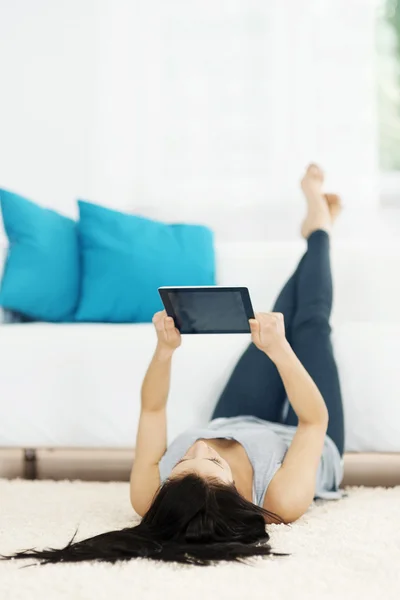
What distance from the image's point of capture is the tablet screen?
1.51m

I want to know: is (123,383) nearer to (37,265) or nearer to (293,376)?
(293,376)

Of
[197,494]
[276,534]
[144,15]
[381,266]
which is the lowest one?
[276,534]

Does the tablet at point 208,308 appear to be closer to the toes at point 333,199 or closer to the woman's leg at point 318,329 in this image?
the woman's leg at point 318,329

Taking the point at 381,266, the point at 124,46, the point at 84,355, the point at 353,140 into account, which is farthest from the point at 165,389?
the point at 124,46

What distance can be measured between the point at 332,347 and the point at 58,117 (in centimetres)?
208

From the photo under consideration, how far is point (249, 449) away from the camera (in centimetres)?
158

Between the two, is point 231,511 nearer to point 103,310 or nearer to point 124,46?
point 103,310

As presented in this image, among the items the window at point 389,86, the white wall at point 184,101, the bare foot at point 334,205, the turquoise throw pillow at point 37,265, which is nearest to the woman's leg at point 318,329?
the bare foot at point 334,205

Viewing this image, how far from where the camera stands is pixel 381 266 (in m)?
2.51

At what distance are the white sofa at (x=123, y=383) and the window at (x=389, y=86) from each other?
1.74 m

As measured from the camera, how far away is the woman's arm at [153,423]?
152cm

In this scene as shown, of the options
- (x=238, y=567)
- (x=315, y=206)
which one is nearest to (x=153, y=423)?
(x=238, y=567)

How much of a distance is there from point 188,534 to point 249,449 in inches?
15.0

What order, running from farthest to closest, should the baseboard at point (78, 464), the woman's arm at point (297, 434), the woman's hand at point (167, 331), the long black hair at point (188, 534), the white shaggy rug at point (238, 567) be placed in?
the baseboard at point (78, 464)
the woman's hand at point (167, 331)
the woman's arm at point (297, 434)
the long black hair at point (188, 534)
the white shaggy rug at point (238, 567)
